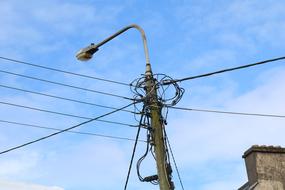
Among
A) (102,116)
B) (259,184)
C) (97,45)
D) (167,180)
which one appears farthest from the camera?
(259,184)

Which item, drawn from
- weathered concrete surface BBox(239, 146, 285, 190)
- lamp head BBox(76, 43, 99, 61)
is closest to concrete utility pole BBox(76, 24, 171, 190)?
lamp head BBox(76, 43, 99, 61)

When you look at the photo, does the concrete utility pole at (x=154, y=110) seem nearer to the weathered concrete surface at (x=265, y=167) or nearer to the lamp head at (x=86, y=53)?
the lamp head at (x=86, y=53)

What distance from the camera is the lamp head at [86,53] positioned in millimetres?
12234

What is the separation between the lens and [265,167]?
17859 mm

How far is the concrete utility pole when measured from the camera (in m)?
10.5

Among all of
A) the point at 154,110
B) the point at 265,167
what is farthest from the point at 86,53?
the point at 265,167

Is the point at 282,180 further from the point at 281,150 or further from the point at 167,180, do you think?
the point at 167,180

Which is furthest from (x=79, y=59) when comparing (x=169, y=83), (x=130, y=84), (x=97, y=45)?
(x=169, y=83)

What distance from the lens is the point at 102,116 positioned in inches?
544

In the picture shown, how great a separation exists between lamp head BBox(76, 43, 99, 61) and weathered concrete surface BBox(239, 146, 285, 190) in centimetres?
780

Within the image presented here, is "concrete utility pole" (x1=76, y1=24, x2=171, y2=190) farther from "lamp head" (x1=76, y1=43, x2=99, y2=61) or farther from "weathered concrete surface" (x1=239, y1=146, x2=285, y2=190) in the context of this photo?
"weathered concrete surface" (x1=239, y1=146, x2=285, y2=190)

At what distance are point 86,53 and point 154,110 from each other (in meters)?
2.16

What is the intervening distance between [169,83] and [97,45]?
186cm

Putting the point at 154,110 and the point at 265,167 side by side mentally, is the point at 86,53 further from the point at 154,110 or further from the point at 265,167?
the point at 265,167
